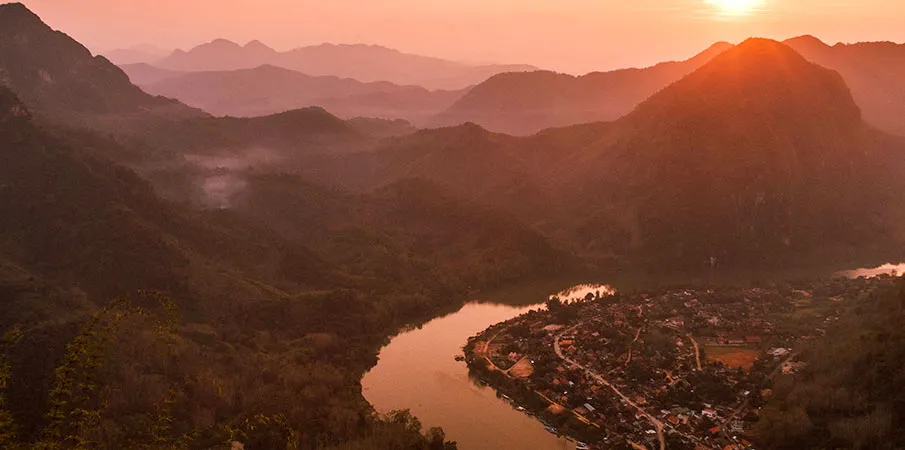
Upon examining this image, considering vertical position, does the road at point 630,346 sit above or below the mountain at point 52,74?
below

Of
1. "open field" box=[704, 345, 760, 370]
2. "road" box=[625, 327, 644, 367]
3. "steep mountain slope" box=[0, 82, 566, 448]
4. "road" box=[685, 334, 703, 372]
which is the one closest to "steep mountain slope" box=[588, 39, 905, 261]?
"steep mountain slope" box=[0, 82, 566, 448]

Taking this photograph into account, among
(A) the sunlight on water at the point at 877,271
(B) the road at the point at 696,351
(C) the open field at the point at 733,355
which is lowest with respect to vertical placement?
(A) the sunlight on water at the point at 877,271

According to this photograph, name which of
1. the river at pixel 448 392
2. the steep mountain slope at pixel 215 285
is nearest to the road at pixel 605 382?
the river at pixel 448 392

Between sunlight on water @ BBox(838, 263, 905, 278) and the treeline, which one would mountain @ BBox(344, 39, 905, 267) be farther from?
the treeline

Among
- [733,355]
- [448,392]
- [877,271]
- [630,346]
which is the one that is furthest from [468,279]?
[877,271]

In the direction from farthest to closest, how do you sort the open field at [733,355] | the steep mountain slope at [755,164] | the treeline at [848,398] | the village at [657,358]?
the steep mountain slope at [755,164]
the open field at [733,355]
the village at [657,358]
the treeline at [848,398]

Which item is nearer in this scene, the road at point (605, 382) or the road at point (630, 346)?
the road at point (605, 382)

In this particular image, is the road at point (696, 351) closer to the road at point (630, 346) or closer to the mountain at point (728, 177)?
the road at point (630, 346)

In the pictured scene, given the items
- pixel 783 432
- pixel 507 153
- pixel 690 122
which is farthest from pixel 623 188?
pixel 783 432
